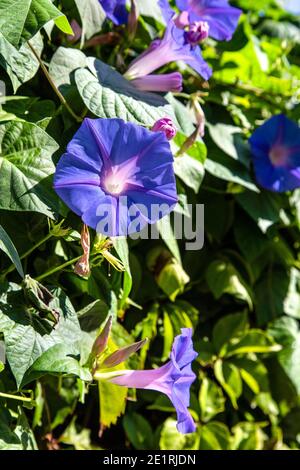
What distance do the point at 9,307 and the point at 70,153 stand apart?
0.27 metres

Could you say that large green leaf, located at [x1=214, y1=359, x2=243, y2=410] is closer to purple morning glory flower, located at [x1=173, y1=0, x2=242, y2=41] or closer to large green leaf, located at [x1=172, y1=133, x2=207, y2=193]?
large green leaf, located at [x1=172, y1=133, x2=207, y2=193]

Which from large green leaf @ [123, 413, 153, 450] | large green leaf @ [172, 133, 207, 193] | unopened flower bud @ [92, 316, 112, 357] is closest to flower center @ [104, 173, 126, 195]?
unopened flower bud @ [92, 316, 112, 357]

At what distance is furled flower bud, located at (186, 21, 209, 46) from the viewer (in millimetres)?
1422

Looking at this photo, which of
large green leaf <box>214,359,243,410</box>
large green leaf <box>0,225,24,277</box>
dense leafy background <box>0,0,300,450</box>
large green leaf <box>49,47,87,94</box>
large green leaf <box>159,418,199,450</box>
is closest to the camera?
large green leaf <box>0,225,24,277</box>

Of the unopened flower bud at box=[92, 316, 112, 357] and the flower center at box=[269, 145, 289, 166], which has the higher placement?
the unopened flower bud at box=[92, 316, 112, 357]

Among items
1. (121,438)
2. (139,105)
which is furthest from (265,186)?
(121,438)

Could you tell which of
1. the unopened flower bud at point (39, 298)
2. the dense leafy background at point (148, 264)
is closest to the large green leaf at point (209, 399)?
the dense leafy background at point (148, 264)

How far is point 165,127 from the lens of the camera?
123 centimetres

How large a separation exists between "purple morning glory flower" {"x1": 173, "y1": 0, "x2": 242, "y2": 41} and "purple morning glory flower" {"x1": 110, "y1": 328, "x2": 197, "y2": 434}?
2.28ft

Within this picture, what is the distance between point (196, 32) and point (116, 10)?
0.57 feet

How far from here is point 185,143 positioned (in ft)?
4.69

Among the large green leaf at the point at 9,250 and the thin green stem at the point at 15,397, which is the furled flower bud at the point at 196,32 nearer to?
the large green leaf at the point at 9,250

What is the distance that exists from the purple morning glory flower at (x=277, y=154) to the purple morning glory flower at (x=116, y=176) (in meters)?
0.66

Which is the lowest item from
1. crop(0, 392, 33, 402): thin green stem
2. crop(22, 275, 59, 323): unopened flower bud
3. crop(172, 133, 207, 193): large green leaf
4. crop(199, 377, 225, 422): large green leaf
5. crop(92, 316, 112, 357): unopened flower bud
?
crop(199, 377, 225, 422): large green leaf
